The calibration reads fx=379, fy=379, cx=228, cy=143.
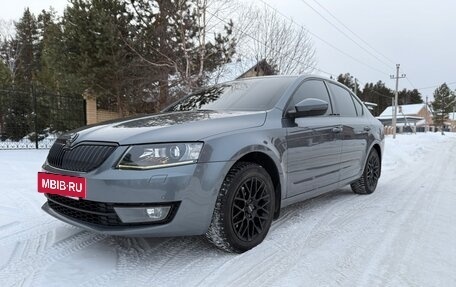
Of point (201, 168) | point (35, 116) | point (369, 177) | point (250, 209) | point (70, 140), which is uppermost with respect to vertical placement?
point (35, 116)

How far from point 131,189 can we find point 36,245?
130cm

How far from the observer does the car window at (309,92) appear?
3.85 metres

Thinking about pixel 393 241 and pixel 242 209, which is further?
pixel 393 241

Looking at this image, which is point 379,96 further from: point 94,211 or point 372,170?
point 94,211

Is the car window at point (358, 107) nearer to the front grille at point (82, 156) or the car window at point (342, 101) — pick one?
the car window at point (342, 101)

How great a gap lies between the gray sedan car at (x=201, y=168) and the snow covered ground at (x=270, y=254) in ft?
0.95

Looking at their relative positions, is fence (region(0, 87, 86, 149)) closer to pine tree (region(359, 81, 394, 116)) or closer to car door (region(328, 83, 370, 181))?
car door (region(328, 83, 370, 181))

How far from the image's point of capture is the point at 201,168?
8.89 feet

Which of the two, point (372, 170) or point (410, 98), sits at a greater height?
point (410, 98)

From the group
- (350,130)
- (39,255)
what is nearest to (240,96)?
(350,130)

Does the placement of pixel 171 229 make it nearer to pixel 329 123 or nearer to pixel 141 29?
pixel 329 123

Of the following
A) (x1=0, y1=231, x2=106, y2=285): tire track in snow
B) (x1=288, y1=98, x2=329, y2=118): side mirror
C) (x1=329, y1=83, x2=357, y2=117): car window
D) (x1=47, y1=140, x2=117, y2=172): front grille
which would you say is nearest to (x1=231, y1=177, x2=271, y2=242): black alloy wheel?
(x1=288, y1=98, x2=329, y2=118): side mirror

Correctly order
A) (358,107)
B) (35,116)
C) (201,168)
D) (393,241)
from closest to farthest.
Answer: (201,168) < (393,241) < (358,107) < (35,116)

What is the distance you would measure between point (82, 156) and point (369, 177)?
429 centimetres
